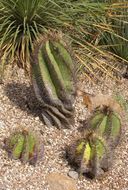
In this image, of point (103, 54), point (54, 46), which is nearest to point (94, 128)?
point (54, 46)

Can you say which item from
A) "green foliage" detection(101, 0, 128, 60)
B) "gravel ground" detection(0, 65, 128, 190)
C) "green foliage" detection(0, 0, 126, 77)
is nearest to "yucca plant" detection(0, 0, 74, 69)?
"green foliage" detection(0, 0, 126, 77)

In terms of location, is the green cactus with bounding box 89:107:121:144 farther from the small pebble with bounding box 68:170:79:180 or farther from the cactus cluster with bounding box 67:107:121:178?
the small pebble with bounding box 68:170:79:180

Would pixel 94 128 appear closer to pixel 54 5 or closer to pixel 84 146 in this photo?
pixel 84 146

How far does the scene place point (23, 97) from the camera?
181 inches

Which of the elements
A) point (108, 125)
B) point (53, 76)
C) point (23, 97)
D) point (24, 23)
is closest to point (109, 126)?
point (108, 125)

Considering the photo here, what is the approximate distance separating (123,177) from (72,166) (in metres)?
0.41

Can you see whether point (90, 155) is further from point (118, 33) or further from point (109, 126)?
point (118, 33)

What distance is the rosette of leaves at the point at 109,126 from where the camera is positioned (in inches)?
157

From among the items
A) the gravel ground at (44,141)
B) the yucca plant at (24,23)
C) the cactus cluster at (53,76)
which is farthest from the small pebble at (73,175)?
the yucca plant at (24,23)

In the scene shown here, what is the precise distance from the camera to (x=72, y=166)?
4016mm

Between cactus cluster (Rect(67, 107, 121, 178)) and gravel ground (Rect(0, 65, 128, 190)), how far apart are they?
11cm

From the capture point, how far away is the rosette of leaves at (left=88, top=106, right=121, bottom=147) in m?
4.00

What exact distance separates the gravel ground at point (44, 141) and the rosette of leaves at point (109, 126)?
126 millimetres

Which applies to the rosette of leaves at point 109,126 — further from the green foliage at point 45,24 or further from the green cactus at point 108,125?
the green foliage at point 45,24
